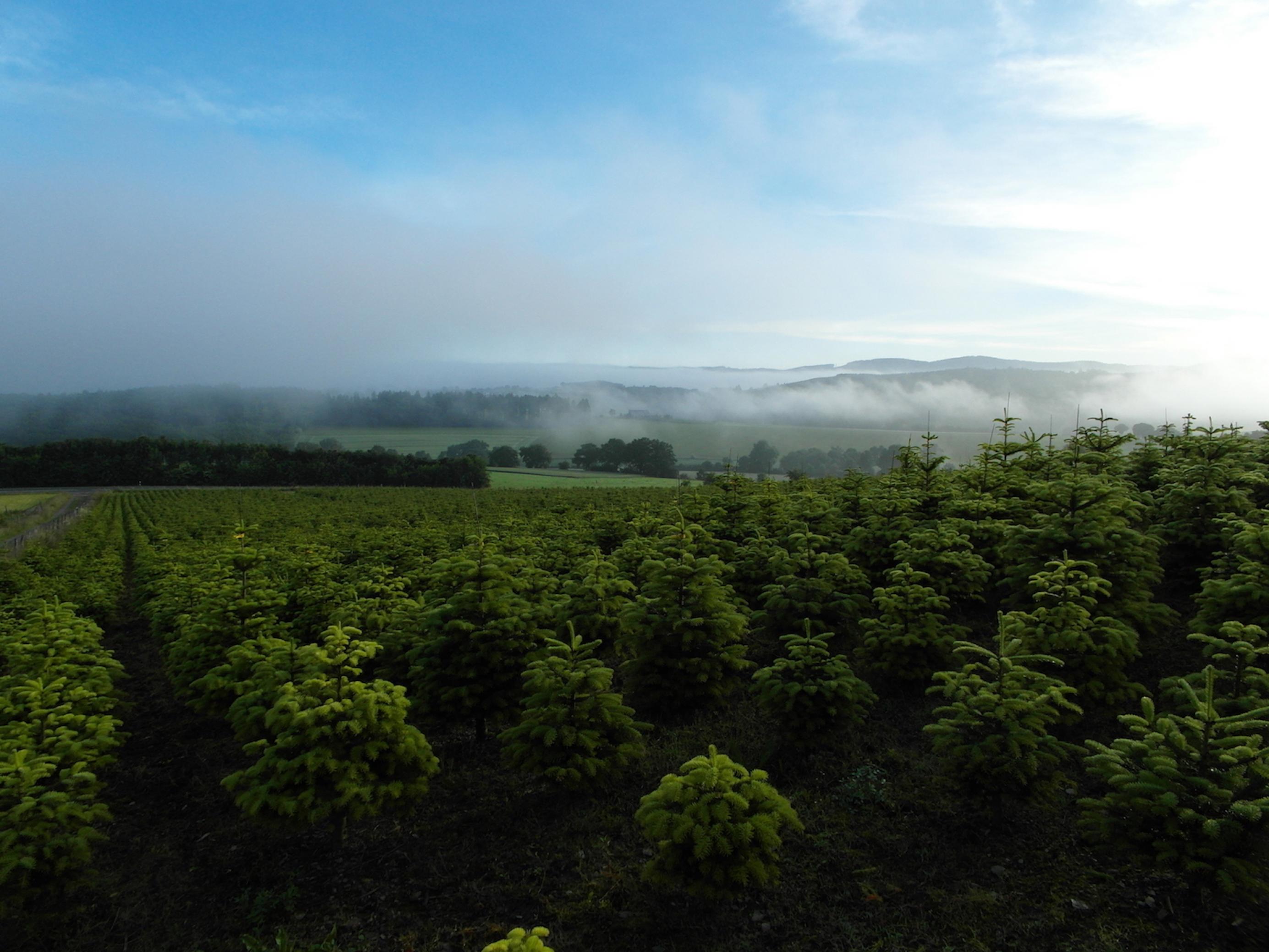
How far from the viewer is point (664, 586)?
959 cm

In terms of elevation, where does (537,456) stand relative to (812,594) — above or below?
below

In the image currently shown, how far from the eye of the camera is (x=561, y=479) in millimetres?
102562

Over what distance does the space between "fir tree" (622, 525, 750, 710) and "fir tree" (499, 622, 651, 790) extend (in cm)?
134

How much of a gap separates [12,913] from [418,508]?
39973 mm

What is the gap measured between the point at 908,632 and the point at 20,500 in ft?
324

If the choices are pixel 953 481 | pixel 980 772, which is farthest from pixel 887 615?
pixel 953 481

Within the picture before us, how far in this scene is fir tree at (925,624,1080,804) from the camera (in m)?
6.38

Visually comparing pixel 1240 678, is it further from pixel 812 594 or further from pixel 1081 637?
pixel 812 594

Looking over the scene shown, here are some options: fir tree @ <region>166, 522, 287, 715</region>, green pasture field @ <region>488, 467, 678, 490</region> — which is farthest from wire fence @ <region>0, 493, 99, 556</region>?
green pasture field @ <region>488, 467, 678, 490</region>

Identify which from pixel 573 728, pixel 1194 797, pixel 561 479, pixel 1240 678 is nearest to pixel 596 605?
pixel 573 728

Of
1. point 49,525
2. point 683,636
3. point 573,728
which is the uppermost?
point 683,636

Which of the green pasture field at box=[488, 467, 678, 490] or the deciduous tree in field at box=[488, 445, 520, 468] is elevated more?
the deciduous tree in field at box=[488, 445, 520, 468]

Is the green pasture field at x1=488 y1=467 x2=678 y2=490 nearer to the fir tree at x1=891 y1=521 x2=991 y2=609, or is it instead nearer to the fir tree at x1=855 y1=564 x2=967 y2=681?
the fir tree at x1=891 y1=521 x2=991 y2=609

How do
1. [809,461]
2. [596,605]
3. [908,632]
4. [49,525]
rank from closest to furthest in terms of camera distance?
1. [908,632]
2. [596,605]
3. [49,525]
4. [809,461]
